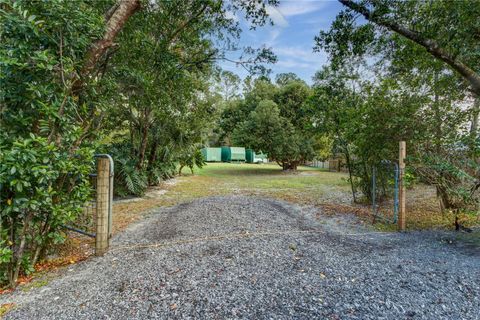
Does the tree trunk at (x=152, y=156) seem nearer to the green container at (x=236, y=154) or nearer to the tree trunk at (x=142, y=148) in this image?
the tree trunk at (x=142, y=148)

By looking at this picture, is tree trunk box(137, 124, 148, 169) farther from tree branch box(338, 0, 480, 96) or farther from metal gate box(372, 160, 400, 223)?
tree branch box(338, 0, 480, 96)

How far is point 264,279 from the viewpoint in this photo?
7.66ft

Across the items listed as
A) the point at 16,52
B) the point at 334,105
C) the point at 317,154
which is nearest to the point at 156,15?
the point at 16,52

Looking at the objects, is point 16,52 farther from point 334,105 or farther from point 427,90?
point 427,90

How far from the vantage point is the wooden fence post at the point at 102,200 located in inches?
115

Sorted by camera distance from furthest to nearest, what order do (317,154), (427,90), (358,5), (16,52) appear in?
(317,154), (427,90), (358,5), (16,52)

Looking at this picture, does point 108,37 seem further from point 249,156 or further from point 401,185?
point 249,156

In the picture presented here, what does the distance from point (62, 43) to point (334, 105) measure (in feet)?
18.0

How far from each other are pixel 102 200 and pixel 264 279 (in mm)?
2041

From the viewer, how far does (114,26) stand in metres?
2.82

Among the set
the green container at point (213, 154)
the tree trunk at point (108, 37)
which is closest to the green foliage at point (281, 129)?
the tree trunk at point (108, 37)

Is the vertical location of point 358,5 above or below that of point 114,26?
above

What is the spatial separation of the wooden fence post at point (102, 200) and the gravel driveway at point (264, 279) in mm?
205

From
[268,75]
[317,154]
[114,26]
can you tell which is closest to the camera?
[114,26]
